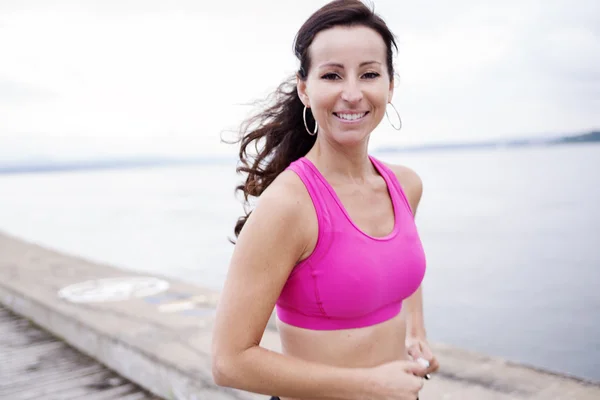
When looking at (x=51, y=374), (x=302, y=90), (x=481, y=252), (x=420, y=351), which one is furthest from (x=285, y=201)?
(x=481, y=252)

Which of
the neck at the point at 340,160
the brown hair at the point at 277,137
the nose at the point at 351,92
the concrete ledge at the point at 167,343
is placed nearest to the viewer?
the nose at the point at 351,92

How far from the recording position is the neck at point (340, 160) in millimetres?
1477

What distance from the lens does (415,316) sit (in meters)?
1.85

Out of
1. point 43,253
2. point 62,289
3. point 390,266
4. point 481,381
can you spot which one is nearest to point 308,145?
point 390,266

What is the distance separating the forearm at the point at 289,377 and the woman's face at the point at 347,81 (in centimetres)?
56

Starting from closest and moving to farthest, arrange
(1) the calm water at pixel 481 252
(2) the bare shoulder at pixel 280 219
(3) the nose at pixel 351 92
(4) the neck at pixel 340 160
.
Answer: (2) the bare shoulder at pixel 280 219, (3) the nose at pixel 351 92, (4) the neck at pixel 340 160, (1) the calm water at pixel 481 252

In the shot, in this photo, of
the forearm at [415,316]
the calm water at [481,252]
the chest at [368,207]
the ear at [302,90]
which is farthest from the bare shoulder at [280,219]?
the calm water at [481,252]

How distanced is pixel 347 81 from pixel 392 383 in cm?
73

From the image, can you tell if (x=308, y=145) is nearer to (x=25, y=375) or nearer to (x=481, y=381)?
(x=481, y=381)

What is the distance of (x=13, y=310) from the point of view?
458 centimetres

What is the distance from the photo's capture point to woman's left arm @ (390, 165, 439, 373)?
5.68 feet

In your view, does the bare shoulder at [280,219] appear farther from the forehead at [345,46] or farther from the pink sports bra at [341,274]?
the forehead at [345,46]

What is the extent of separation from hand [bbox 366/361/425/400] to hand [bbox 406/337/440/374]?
387mm

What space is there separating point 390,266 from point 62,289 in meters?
3.72
